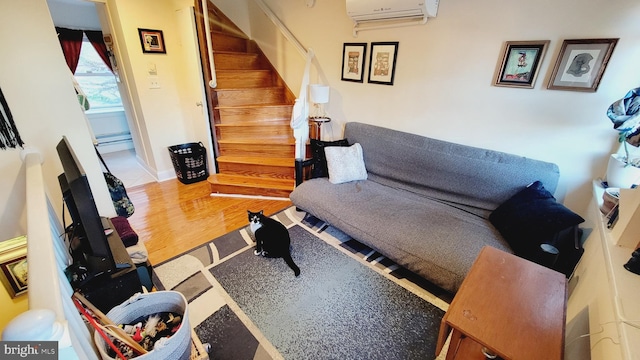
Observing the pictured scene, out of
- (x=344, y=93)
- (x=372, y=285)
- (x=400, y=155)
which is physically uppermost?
(x=344, y=93)

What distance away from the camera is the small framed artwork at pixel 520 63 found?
1778mm

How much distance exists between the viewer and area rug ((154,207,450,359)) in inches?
57.1

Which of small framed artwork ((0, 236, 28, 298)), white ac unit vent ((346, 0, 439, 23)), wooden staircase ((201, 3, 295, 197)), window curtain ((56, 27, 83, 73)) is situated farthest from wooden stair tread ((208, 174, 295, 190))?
window curtain ((56, 27, 83, 73))

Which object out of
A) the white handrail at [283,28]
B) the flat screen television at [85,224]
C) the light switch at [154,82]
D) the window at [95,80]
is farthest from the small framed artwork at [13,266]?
the window at [95,80]

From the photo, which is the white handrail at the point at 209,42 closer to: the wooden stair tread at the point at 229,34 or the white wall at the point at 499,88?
the wooden stair tread at the point at 229,34

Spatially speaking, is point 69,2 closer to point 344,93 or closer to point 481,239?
point 344,93

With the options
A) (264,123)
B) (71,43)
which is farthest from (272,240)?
(71,43)

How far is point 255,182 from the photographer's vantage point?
315 cm

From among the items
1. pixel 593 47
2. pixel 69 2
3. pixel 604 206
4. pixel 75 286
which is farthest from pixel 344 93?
pixel 69 2

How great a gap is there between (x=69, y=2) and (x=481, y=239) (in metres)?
6.28

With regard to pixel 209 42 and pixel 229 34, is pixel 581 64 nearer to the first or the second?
pixel 209 42

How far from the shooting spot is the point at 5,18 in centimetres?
133
